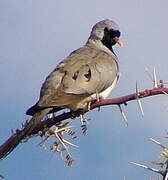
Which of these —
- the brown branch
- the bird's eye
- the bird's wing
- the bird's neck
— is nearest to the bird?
the bird's wing

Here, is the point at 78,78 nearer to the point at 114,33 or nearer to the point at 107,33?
the point at 114,33

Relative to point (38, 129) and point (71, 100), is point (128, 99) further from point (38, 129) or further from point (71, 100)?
point (71, 100)

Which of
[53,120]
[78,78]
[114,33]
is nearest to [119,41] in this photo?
[114,33]

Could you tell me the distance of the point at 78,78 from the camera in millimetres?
6457

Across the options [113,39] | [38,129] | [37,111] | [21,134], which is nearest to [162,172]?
[21,134]

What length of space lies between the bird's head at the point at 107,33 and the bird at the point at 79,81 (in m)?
0.52

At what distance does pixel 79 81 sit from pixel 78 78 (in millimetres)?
41

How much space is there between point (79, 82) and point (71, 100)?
21.8 inches

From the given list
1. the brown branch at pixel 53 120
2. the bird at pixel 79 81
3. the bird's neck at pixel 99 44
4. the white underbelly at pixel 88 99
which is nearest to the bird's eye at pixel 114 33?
the bird's neck at pixel 99 44

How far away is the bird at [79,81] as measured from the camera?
5578 mm

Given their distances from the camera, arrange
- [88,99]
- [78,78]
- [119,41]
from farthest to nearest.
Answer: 1. [119,41]
2. [78,78]
3. [88,99]

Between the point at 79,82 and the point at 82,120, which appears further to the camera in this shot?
the point at 79,82

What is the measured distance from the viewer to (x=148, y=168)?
284 centimetres

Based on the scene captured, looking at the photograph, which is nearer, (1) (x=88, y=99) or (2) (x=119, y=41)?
(1) (x=88, y=99)
